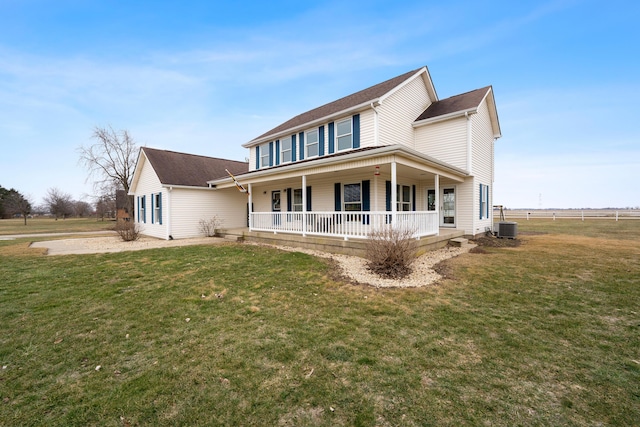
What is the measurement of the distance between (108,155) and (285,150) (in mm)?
24728

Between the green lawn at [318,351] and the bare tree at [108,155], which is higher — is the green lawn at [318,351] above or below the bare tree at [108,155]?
below

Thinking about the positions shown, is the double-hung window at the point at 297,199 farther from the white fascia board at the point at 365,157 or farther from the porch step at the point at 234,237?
the porch step at the point at 234,237

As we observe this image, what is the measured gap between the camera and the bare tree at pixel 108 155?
27.2 m

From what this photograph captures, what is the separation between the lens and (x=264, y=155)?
16703 mm

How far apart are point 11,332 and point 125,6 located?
14022mm

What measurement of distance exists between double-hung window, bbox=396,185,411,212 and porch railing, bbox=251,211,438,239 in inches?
89.3

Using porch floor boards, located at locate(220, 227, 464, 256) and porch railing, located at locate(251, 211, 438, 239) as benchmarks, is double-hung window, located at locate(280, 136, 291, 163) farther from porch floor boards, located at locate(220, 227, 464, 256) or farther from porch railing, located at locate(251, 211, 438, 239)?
porch floor boards, located at locate(220, 227, 464, 256)

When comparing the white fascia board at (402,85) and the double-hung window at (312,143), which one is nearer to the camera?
the white fascia board at (402,85)

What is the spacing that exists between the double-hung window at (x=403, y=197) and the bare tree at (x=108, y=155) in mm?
27321

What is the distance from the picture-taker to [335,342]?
11.3 feet

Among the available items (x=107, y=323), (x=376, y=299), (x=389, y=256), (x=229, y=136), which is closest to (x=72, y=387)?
(x=107, y=323)

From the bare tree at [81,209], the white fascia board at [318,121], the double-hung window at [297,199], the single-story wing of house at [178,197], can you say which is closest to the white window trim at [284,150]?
the white fascia board at [318,121]

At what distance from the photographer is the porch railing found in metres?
8.46

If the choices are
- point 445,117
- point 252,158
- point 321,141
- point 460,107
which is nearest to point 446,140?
point 445,117
